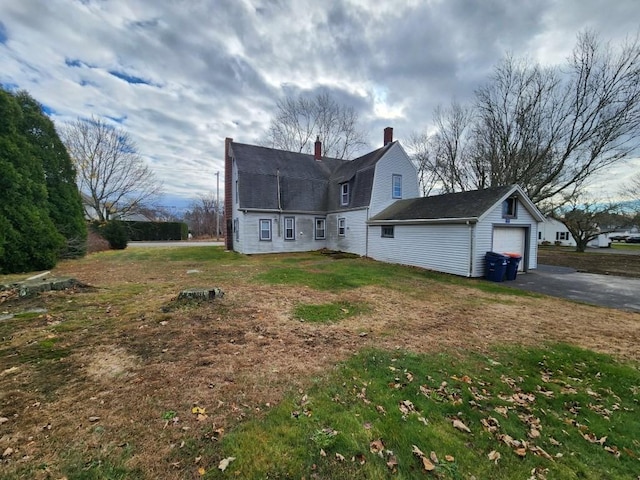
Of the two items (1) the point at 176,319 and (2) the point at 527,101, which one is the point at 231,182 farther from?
(2) the point at 527,101

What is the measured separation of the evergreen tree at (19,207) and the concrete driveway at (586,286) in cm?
1817

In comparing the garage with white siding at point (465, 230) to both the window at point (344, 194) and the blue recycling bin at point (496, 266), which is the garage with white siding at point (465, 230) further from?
the window at point (344, 194)

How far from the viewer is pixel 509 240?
12562mm

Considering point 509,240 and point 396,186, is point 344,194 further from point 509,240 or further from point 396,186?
point 509,240

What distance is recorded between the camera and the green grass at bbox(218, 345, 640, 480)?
7.71 feet

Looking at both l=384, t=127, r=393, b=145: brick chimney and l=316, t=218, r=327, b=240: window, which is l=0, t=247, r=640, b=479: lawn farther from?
l=384, t=127, r=393, b=145: brick chimney

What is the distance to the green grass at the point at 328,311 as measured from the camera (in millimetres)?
5887

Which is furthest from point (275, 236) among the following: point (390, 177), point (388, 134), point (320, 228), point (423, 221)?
point (388, 134)

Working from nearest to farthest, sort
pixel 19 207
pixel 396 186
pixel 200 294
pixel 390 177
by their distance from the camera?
pixel 200 294 → pixel 19 207 → pixel 390 177 → pixel 396 186

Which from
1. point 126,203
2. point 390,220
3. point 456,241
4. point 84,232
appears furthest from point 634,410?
point 126,203

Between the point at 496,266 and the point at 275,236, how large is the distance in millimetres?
12931

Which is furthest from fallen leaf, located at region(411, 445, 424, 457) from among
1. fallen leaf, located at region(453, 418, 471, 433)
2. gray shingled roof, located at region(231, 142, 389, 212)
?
gray shingled roof, located at region(231, 142, 389, 212)

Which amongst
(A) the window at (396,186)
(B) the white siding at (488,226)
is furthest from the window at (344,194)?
(B) the white siding at (488,226)

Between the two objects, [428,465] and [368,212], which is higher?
[368,212]
